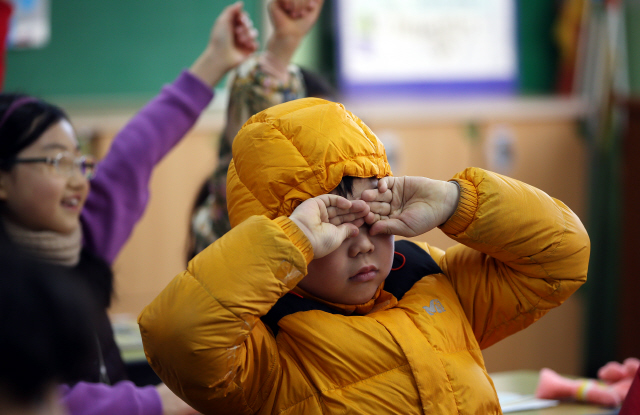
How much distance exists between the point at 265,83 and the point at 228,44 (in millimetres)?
169

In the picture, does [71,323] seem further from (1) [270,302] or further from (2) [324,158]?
(2) [324,158]

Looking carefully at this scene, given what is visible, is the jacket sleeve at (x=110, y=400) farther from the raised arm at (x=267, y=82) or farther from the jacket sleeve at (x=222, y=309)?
the raised arm at (x=267, y=82)

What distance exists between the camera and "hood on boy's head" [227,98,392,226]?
33.6 inches

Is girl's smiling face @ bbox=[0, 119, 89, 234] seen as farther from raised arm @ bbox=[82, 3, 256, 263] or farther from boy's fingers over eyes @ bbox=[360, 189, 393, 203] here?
boy's fingers over eyes @ bbox=[360, 189, 393, 203]

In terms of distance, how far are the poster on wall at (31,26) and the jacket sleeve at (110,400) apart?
2437 millimetres

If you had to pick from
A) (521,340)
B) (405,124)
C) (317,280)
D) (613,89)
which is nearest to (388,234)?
(317,280)

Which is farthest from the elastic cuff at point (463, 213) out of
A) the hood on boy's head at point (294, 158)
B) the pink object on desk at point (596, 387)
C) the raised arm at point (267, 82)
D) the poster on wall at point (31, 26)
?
the poster on wall at point (31, 26)

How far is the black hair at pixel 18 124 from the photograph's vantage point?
1.25 metres

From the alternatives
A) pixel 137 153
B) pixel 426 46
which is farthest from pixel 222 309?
pixel 426 46

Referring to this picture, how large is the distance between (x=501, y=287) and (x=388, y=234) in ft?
0.67

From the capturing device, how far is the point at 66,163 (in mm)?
1297

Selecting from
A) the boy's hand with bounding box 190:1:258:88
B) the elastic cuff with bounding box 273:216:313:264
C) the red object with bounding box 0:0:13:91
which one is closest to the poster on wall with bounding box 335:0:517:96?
the boy's hand with bounding box 190:1:258:88

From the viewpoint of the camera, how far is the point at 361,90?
125 inches

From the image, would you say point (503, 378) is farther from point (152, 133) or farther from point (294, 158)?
point (152, 133)
